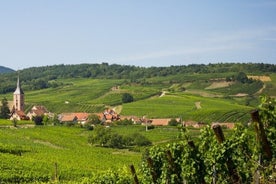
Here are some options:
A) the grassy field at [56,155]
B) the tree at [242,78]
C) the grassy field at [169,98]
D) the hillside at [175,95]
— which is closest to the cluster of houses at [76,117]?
the grassy field at [169,98]

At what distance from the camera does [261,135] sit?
523 inches

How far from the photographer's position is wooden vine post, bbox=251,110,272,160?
12.6 m

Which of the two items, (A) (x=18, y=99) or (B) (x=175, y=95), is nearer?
(A) (x=18, y=99)

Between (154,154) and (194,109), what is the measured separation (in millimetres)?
90173

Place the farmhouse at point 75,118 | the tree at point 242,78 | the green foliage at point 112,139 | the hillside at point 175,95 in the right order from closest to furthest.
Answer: the green foliage at point 112,139 < the farmhouse at point 75,118 < the hillside at point 175,95 < the tree at point 242,78

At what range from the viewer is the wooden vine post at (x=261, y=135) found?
1258cm

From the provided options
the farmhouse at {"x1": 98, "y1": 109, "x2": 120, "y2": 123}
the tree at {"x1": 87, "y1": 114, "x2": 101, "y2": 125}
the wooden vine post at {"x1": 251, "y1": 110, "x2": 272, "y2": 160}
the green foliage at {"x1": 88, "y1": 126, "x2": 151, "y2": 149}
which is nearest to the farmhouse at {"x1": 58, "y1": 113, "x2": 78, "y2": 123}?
the farmhouse at {"x1": 98, "y1": 109, "x2": 120, "y2": 123}

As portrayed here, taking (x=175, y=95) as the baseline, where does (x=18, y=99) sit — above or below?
below

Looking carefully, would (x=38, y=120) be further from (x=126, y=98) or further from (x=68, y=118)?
(x=126, y=98)

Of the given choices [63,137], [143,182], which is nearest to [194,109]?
[63,137]

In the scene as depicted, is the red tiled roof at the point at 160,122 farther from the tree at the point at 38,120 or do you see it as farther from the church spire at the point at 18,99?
the church spire at the point at 18,99

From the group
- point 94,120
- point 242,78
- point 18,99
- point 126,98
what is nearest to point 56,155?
point 94,120

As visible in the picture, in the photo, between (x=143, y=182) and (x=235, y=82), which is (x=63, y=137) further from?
(x=235, y=82)

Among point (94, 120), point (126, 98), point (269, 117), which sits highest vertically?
point (269, 117)
